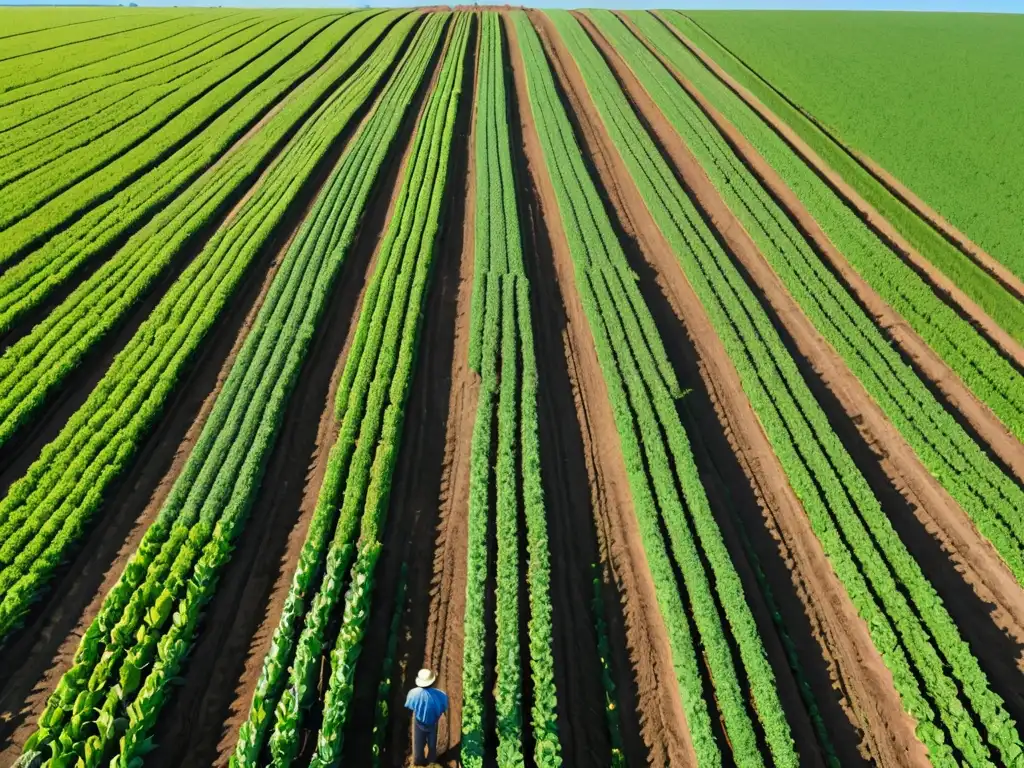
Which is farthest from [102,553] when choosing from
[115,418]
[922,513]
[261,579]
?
[922,513]

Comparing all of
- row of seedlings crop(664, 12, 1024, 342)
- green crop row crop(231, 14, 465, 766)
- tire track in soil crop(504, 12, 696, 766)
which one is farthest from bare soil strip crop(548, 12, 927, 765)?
row of seedlings crop(664, 12, 1024, 342)

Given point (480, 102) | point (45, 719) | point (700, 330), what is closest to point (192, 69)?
point (480, 102)

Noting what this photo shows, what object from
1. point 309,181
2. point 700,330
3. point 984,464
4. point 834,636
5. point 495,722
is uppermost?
point 309,181

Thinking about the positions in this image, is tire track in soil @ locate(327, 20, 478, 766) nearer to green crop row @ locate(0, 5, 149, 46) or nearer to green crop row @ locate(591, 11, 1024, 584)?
green crop row @ locate(591, 11, 1024, 584)

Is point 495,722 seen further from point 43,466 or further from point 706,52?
point 706,52

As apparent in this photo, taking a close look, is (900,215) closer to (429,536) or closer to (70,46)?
(429,536)
